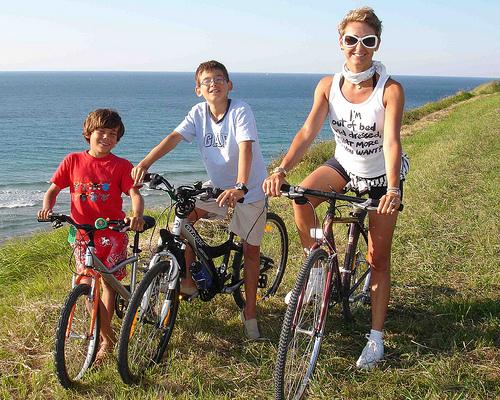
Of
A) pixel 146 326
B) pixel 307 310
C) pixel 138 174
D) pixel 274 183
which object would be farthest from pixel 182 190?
pixel 307 310

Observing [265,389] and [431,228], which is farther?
[431,228]

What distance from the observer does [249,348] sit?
4.24 metres

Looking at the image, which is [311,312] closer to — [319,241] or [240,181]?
[319,241]

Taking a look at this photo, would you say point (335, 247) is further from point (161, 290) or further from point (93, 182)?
point (93, 182)

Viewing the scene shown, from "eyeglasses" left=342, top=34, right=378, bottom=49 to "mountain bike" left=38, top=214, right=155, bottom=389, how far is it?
70.7 inches

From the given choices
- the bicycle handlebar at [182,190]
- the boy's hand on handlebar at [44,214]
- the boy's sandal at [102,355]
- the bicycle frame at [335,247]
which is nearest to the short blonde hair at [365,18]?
the bicycle frame at [335,247]

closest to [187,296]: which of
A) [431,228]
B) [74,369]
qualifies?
[74,369]

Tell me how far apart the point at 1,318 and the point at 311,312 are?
2972mm

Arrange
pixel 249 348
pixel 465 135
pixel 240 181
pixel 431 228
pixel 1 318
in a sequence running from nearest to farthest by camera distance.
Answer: pixel 240 181
pixel 249 348
pixel 1 318
pixel 431 228
pixel 465 135

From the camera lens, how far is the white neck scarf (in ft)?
12.3

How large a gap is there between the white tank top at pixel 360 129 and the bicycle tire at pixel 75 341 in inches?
80.8

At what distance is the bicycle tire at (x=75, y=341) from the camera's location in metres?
3.57

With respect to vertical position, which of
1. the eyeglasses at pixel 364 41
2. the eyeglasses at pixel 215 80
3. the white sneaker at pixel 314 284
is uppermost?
the eyeglasses at pixel 364 41

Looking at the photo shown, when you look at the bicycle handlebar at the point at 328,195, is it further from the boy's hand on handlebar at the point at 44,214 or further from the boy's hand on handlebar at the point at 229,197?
the boy's hand on handlebar at the point at 44,214
